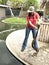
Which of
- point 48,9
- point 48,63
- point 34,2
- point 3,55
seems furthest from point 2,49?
point 34,2

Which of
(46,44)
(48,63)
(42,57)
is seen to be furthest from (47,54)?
(46,44)

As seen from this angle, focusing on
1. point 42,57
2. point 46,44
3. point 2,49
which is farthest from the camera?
point 46,44

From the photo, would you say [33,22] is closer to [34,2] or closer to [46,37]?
[46,37]

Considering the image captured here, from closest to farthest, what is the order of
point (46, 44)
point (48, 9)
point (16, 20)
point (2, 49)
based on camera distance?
point (2, 49) → point (46, 44) → point (48, 9) → point (16, 20)

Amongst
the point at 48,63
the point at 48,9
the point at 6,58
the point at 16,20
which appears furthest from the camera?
the point at 16,20

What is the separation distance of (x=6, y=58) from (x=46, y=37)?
135 inches

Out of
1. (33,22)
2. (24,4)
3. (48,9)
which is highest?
(33,22)

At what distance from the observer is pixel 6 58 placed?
383 inches

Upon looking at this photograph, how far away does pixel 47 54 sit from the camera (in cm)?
966

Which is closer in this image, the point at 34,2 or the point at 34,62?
the point at 34,62

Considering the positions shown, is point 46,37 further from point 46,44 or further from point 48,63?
point 48,63

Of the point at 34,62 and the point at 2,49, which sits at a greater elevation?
the point at 34,62

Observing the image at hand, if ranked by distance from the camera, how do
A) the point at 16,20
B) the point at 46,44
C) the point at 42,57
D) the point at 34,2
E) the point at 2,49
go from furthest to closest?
1. the point at 34,2
2. the point at 16,20
3. the point at 46,44
4. the point at 2,49
5. the point at 42,57

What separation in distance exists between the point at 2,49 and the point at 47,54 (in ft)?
7.60
